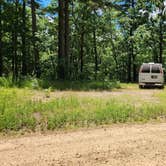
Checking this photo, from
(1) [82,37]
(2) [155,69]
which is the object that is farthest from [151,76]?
(1) [82,37]

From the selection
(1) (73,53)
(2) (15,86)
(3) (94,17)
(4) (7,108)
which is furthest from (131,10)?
(4) (7,108)

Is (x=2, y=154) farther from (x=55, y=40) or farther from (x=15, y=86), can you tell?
(x=55, y=40)

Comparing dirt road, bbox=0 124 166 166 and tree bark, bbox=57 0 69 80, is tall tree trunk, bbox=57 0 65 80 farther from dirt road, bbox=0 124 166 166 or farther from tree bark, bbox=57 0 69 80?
Answer: dirt road, bbox=0 124 166 166

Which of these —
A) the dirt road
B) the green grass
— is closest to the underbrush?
the green grass

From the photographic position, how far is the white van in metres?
26.3

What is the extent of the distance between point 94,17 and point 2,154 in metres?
39.0

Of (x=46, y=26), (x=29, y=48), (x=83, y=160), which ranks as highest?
(x=46, y=26)

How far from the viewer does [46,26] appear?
4759 centimetres

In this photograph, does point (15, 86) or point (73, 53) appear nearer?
point (15, 86)

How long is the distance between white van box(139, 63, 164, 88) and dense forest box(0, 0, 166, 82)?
430cm

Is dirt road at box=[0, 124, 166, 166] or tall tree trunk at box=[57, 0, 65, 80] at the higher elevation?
tall tree trunk at box=[57, 0, 65, 80]

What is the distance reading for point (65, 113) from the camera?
11.4 meters

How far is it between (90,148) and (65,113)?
3774mm

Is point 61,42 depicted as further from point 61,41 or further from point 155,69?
point 155,69
